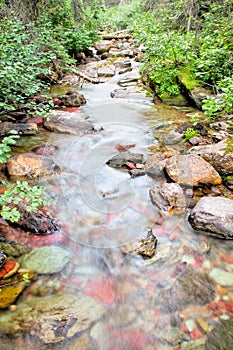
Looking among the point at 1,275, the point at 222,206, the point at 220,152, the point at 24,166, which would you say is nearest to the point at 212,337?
the point at 222,206

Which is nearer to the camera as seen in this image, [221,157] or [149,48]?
[221,157]

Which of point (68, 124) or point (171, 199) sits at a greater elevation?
point (68, 124)

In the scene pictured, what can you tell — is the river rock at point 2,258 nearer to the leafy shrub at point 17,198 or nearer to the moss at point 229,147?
the leafy shrub at point 17,198

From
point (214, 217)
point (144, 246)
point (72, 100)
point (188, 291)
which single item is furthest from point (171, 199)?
point (72, 100)

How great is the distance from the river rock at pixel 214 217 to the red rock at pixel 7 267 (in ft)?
7.38

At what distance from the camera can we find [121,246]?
307cm

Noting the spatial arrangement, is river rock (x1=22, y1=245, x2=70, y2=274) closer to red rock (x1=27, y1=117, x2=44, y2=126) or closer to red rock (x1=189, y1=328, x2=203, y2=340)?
red rock (x1=189, y1=328, x2=203, y2=340)

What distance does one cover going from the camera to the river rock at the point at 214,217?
9.85 ft

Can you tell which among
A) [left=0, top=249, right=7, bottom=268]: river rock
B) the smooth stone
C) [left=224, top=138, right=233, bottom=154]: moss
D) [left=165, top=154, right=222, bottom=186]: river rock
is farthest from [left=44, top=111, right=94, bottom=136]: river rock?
the smooth stone

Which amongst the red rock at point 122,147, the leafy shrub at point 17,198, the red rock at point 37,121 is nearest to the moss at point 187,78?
the red rock at point 122,147

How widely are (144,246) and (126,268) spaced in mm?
335

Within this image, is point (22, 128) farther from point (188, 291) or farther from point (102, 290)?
point (188, 291)

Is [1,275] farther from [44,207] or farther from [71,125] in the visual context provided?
[71,125]

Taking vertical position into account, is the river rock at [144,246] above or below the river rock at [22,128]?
below
